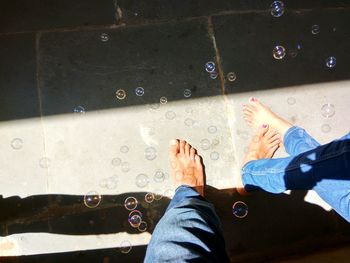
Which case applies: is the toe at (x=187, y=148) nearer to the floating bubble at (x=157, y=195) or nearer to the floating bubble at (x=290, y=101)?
the floating bubble at (x=157, y=195)

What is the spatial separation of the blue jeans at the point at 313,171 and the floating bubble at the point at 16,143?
1.63m

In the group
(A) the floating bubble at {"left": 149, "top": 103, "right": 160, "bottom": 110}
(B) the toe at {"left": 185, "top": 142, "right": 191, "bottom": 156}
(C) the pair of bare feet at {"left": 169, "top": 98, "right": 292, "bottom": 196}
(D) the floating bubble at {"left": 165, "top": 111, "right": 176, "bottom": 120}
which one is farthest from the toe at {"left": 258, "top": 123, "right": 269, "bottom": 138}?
(A) the floating bubble at {"left": 149, "top": 103, "right": 160, "bottom": 110}

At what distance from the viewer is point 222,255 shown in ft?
5.32

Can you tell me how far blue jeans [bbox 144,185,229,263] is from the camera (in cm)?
151

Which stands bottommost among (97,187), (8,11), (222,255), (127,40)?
(222,255)

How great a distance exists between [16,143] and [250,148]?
1.71 meters

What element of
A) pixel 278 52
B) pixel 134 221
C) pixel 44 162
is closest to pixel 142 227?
pixel 134 221

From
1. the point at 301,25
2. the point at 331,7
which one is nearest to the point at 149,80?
the point at 301,25

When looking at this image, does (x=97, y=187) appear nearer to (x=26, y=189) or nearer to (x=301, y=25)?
(x=26, y=189)

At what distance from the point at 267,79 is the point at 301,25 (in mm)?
588

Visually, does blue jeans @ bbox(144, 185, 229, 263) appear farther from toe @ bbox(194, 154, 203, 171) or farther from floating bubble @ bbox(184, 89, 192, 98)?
floating bubble @ bbox(184, 89, 192, 98)

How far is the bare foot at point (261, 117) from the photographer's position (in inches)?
105

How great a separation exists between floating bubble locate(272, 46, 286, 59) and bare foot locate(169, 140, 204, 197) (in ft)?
3.44

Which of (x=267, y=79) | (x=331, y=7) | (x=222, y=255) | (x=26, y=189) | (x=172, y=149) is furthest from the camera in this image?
(x=331, y=7)
